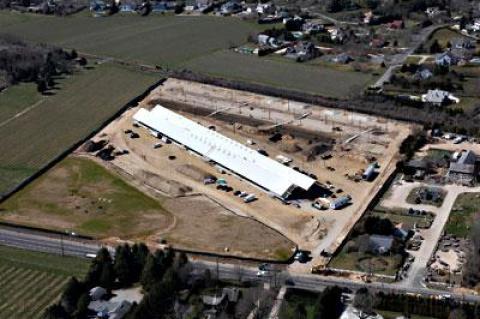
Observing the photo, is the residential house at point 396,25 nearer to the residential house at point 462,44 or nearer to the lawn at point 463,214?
the residential house at point 462,44

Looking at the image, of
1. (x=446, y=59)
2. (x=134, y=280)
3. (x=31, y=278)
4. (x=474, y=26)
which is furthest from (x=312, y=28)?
(x=31, y=278)

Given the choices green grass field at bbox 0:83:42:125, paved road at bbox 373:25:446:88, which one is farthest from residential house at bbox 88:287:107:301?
paved road at bbox 373:25:446:88

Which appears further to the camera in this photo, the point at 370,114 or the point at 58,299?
the point at 370,114

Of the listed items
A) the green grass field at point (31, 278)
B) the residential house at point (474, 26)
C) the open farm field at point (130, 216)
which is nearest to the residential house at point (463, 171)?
the open farm field at point (130, 216)

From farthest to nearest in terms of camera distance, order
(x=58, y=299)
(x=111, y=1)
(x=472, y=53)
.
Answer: (x=111, y=1), (x=472, y=53), (x=58, y=299)

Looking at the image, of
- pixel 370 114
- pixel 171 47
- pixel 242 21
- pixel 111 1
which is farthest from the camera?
pixel 111 1

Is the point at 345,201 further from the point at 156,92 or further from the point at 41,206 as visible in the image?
the point at 156,92

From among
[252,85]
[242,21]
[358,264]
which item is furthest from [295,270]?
[242,21]

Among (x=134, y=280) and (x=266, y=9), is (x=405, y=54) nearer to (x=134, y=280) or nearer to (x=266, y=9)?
(x=266, y=9)
